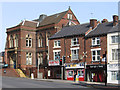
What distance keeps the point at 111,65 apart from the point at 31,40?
25649 mm

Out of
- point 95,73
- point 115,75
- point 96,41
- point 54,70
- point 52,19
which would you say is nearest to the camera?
point 115,75

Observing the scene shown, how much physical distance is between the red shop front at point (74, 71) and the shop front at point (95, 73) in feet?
4.73

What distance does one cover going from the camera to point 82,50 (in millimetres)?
45719

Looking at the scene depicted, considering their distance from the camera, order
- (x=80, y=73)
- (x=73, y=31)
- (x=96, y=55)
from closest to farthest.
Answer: (x=96, y=55)
(x=80, y=73)
(x=73, y=31)

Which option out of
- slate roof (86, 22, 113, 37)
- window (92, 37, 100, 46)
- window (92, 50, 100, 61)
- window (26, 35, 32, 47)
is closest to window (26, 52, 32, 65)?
window (26, 35, 32, 47)

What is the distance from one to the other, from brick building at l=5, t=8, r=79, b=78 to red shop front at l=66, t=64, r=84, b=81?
10.3m

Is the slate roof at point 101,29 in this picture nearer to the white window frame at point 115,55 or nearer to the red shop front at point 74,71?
the white window frame at point 115,55

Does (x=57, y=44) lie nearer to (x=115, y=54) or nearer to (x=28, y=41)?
(x=28, y=41)

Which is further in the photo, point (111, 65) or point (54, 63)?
point (54, 63)

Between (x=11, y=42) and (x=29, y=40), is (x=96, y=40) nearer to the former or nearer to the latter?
(x=29, y=40)

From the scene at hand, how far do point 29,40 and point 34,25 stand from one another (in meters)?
4.48

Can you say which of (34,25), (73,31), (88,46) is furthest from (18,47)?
(88,46)

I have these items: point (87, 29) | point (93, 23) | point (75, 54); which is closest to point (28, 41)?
point (75, 54)

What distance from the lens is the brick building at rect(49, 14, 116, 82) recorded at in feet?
139
